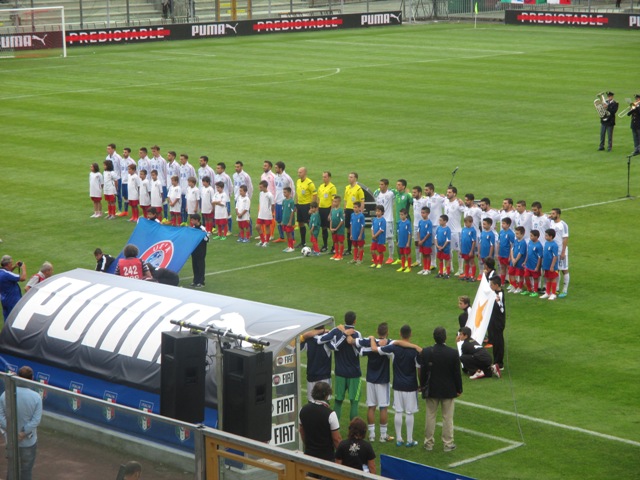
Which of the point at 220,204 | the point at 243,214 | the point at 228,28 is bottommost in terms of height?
the point at 243,214

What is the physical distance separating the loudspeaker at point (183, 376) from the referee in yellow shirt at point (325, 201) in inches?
562

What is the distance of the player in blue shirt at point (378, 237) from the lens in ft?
78.2

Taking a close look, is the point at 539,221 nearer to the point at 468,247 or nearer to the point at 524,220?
the point at 524,220

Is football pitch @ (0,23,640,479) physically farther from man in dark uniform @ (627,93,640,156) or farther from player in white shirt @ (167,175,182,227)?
player in white shirt @ (167,175,182,227)

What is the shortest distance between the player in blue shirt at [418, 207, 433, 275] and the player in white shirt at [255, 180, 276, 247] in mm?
3910

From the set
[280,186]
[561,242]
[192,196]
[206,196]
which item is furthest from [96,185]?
[561,242]

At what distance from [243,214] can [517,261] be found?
7.13m

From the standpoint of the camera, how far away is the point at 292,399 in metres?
13.9

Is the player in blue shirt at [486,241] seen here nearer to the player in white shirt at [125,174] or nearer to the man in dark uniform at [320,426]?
the man in dark uniform at [320,426]

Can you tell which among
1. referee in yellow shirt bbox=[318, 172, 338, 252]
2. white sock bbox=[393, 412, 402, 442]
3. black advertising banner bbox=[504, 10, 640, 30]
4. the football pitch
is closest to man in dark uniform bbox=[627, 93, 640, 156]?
the football pitch

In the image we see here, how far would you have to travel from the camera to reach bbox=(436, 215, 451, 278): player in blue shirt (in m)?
23.0

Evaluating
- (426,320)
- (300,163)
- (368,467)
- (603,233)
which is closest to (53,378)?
(368,467)

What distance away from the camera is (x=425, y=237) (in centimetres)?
2330

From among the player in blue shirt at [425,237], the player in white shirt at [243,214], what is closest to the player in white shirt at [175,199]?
the player in white shirt at [243,214]
